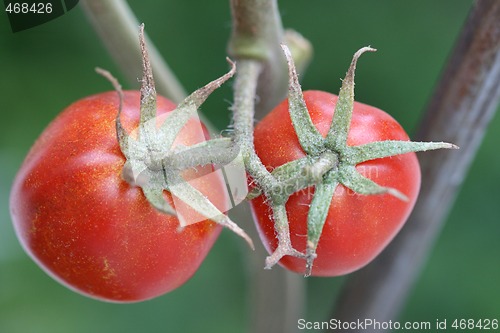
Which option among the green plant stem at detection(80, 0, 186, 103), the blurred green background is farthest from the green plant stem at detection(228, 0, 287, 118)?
the blurred green background

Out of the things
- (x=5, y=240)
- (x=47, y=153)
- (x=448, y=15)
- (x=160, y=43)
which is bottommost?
(x=5, y=240)

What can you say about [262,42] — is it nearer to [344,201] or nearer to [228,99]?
[344,201]

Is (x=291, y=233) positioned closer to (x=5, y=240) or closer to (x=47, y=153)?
(x=47, y=153)

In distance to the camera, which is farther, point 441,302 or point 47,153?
point 441,302

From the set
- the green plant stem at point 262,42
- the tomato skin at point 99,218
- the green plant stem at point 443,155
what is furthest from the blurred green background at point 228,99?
the tomato skin at point 99,218

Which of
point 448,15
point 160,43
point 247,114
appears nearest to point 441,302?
point 448,15

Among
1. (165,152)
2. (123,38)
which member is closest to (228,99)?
(123,38)

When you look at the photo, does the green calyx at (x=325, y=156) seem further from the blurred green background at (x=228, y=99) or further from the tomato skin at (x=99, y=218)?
the blurred green background at (x=228, y=99)
